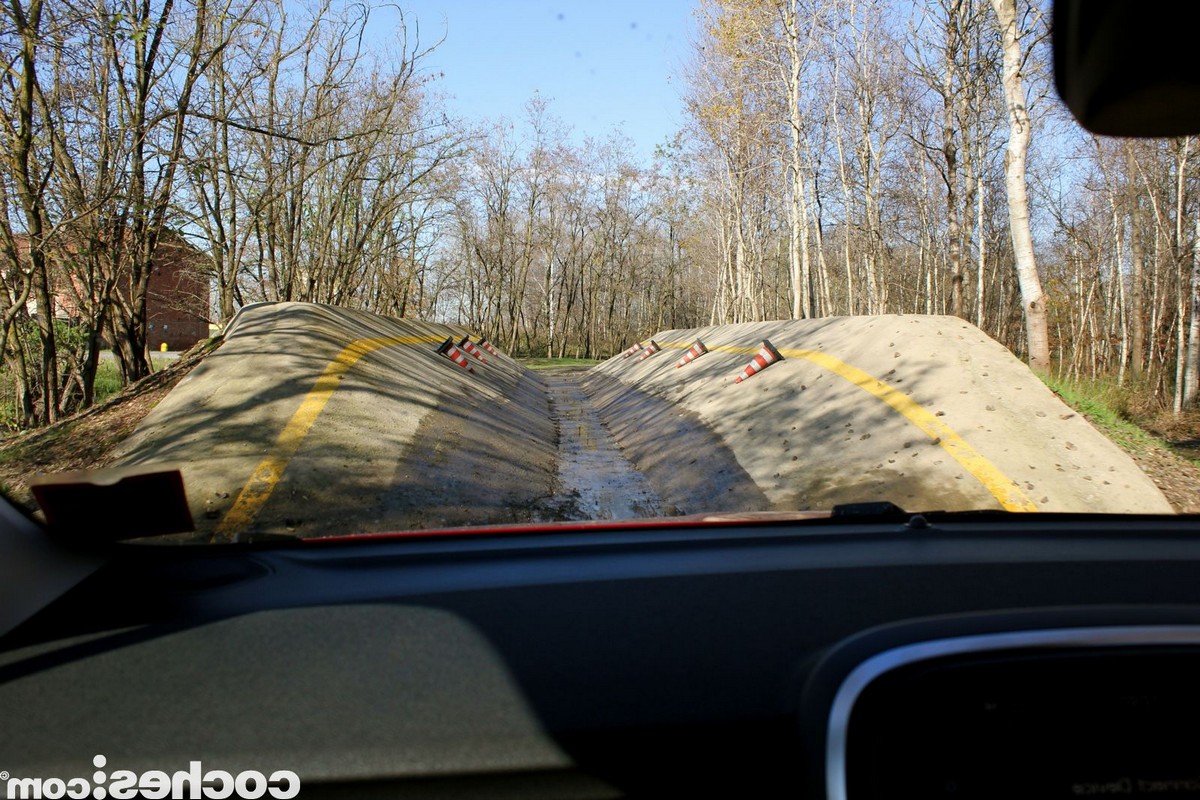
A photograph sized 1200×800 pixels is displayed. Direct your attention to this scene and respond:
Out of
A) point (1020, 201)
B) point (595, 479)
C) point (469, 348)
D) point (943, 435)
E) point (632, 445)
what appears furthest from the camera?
point (469, 348)

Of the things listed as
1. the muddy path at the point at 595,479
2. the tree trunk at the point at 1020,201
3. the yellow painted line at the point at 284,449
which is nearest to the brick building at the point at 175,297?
the yellow painted line at the point at 284,449

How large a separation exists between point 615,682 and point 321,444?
19.5 feet

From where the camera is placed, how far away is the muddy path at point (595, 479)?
27.0ft

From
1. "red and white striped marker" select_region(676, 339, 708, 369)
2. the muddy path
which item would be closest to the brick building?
the muddy path

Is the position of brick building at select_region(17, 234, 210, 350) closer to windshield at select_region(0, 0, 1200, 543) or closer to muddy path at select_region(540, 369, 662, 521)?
windshield at select_region(0, 0, 1200, 543)

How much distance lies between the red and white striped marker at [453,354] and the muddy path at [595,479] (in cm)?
209

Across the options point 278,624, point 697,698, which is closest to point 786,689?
point 697,698

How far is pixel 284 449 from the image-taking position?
6.85 m

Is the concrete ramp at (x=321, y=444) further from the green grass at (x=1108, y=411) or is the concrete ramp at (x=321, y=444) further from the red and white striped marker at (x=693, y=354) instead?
the red and white striped marker at (x=693, y=354)

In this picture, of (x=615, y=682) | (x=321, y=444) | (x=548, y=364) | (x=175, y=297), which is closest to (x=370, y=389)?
(x=321, y=444)

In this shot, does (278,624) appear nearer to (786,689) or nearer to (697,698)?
(697,698)

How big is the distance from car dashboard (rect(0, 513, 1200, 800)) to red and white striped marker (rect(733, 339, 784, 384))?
1048cm

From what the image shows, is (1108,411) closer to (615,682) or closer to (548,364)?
(615,682)

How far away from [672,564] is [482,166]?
55283 mm
